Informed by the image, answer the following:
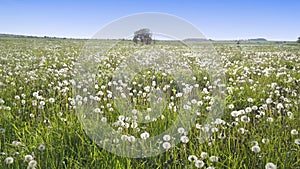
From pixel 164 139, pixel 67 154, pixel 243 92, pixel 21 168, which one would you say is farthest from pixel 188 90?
pixel 21 168

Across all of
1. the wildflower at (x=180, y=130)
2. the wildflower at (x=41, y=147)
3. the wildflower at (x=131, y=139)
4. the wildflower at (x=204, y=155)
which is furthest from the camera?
the wildflower at (x=180, y=130)

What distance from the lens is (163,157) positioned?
2.82 metres

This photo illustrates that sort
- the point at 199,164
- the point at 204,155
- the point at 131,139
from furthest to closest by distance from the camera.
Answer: the point at 131,139, the point at 204,155, the point at 199,164

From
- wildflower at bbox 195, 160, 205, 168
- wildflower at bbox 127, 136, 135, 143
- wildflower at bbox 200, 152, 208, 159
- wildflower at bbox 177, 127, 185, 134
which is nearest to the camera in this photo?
wildflower at bbox 195, 160, 205, 168

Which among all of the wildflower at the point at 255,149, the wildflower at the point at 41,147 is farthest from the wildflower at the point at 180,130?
the wildflower at the point at 41,147

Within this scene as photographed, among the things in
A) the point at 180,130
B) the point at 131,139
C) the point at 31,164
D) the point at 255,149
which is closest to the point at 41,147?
the point at 31,164

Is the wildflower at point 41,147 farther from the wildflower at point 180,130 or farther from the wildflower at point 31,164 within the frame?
the wildflower at point 180,130

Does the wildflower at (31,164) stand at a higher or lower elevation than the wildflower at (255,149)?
lower

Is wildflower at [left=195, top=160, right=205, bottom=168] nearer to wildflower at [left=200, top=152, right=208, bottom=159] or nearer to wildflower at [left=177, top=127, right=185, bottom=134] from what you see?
wildflower at [left=200, top=152, right=208, bottom=159]

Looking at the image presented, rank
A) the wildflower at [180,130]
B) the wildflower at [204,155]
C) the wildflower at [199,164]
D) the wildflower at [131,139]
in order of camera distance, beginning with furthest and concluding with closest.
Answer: the wildflower at [180,130]
the wildflower at [131,139]
the wildflower at [204,155]
the wildflower at [199,164]

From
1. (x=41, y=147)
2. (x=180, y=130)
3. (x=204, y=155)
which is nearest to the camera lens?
(x=204, y=155)

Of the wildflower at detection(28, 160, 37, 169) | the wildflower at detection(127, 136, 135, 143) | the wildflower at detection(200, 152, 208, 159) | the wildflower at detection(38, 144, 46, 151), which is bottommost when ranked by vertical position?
the wildflower at detection(28, 160, 37, 169)

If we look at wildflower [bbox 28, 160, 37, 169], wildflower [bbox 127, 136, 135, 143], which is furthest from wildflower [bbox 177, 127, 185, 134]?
wildflower [bbox 28, 160, 37, 169]

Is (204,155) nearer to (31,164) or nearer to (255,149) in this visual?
(255,149)
